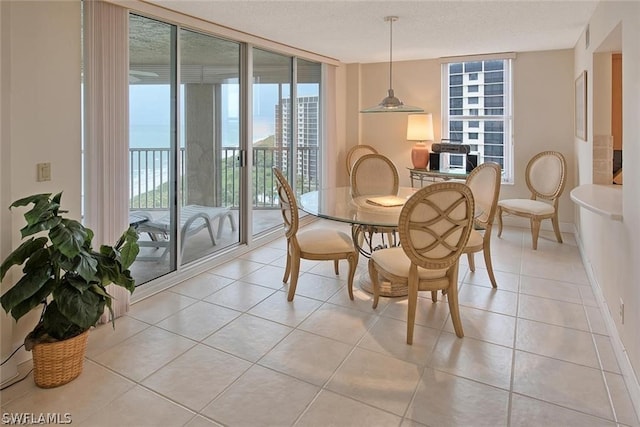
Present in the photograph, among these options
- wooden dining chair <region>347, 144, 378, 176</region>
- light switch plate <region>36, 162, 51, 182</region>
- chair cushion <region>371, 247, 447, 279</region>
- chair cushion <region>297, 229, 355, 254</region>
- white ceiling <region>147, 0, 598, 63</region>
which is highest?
white ceiling <region>147, 0, 598, 63</region>

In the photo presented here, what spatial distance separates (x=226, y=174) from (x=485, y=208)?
8.31ft

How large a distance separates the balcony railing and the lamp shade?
144 cm

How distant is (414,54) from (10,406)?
5.44 m

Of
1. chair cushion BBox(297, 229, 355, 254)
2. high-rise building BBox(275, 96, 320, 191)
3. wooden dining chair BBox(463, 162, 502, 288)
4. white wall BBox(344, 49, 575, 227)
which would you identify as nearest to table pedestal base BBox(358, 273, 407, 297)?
chair cushion BBox(297, 229, 355, 254)

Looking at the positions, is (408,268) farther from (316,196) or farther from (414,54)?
(414,54)

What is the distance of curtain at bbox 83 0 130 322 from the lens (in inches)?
107

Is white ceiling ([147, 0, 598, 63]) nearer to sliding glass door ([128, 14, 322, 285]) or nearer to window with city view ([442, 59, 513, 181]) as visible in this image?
sliding glass door ([128, 14, 322, 285])

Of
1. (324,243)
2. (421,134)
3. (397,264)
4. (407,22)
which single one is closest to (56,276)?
(324,243)

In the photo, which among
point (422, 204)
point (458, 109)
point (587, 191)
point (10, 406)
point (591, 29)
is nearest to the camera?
point (10, 406)

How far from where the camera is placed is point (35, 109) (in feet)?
7.55

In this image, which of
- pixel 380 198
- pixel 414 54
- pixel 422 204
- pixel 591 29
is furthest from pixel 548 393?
pixel 414 54

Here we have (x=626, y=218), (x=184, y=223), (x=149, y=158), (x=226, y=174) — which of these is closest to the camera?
(x=626, y=218)

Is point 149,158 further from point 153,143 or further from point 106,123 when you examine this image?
point 106,123

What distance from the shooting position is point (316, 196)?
3.93m
